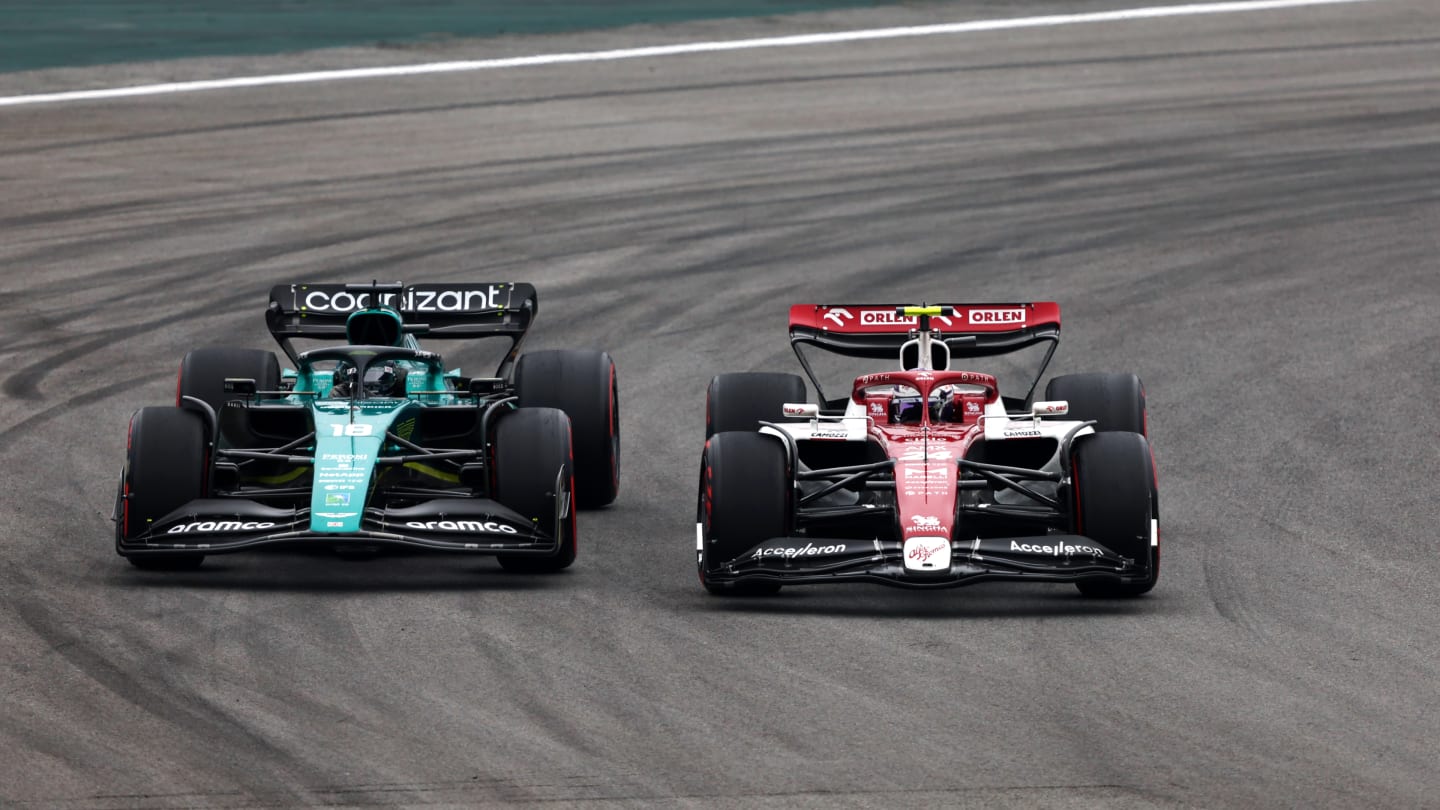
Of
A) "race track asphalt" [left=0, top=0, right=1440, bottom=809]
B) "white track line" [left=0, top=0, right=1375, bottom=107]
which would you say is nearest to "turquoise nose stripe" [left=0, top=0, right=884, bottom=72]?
"white track line" [left=0, top=0, right=1375, bottom=107]

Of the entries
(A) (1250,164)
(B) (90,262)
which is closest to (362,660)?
(B) (90,262)

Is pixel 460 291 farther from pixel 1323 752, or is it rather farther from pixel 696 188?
pixel 696 188

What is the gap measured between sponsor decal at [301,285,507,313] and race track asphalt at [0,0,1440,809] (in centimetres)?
197

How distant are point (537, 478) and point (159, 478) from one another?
91.3 inches

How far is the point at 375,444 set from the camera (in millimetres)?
15102

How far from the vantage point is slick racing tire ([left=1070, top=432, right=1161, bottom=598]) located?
1392 centimetres

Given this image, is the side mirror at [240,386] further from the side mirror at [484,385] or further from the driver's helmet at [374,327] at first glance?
the side mirror at [484,385]

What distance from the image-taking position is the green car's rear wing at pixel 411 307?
58.4 feet

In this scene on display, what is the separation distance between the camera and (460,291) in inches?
711

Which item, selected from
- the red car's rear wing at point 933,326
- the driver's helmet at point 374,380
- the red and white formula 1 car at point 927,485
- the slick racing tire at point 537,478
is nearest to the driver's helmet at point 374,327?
the driver's helmet at point 374,380

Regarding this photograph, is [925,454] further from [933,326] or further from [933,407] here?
[933,326]

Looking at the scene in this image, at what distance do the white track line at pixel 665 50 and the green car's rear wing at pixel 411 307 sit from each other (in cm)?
1878

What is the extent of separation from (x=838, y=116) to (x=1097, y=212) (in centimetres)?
653

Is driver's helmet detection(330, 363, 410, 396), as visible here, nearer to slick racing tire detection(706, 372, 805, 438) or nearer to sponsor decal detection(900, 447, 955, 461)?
slick racing tire detection(706, 372, 805, 438)
